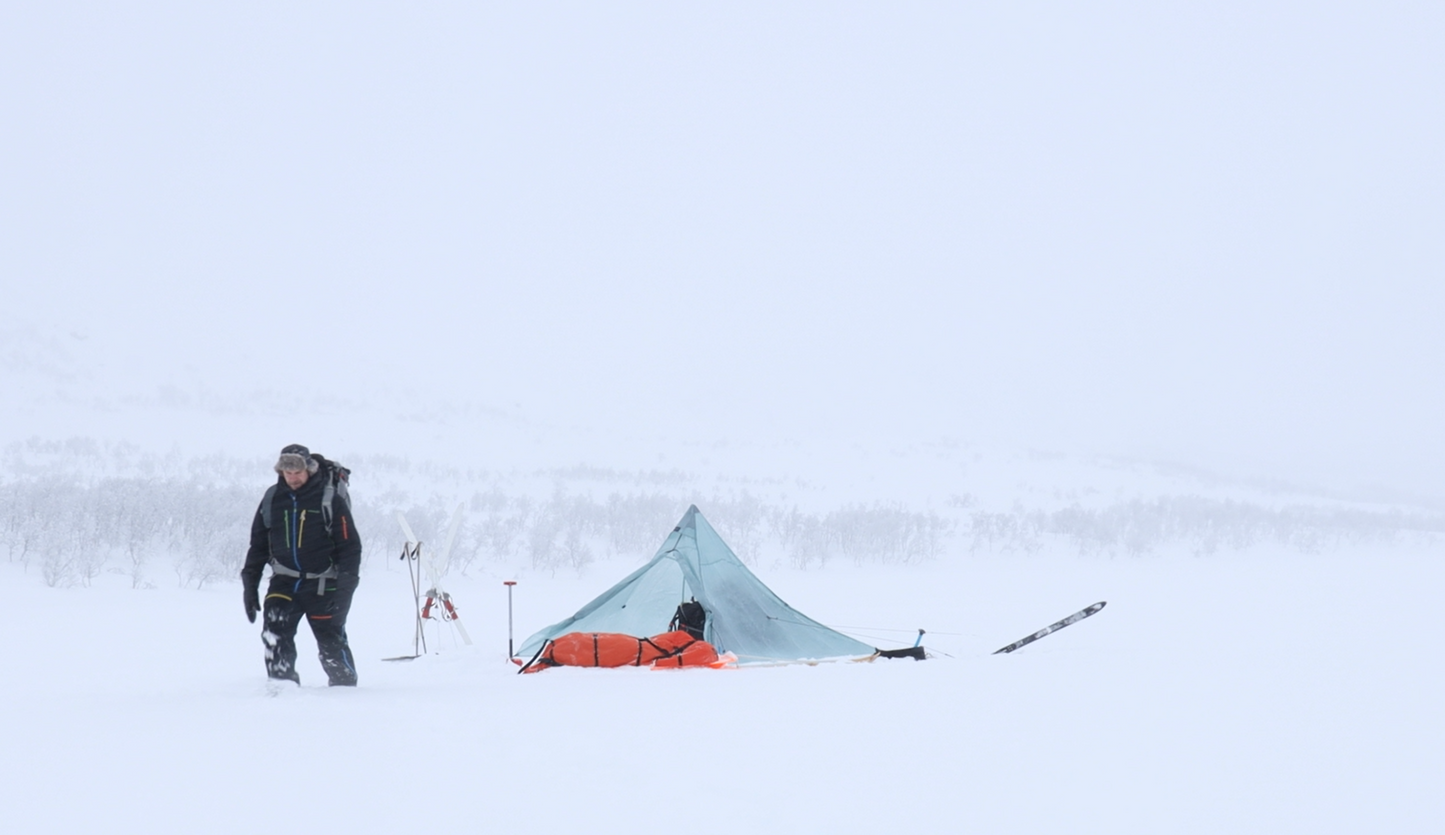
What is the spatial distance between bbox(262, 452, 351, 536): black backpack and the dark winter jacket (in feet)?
0.05

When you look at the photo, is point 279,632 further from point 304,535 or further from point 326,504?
point 326,504

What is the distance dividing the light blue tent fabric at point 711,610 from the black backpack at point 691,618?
0.05 metres

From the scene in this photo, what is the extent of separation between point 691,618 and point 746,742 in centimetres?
361

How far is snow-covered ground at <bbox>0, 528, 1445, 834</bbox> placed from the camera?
3178 mm

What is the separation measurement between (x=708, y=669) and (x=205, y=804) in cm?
377

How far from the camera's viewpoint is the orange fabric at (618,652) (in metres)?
A: 6.52

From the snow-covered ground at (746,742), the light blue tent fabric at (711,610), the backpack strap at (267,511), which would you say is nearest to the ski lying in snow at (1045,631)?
the snow-covered ground at (746,742)

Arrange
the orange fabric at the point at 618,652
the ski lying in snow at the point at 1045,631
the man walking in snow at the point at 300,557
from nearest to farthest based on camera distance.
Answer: the man walking in snow at the point at 300,557
the orange fabric at the point at 618,652
the ski lying in snow at the point at 1045,631

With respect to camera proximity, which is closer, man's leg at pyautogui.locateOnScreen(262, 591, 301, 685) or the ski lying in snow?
man's leg at pyautogui.locateOnScreen(262, 591, 301, 685)

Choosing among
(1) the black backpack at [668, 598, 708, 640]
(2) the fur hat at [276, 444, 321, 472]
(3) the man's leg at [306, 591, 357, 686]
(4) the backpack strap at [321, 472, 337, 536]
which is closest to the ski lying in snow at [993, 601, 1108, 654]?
(1) the black backpack at [668, 598, 708, 640]

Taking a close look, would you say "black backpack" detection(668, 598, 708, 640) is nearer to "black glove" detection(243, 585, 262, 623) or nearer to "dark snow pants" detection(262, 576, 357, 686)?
"dark snow pants" detection(262, 576, 357, 686)

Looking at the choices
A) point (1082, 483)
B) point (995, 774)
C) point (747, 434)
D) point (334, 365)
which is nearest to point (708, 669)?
point (995, 774)

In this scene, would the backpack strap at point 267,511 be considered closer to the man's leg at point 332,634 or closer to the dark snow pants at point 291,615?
the dark snow pants at point 291,615

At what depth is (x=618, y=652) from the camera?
6.57 metres
